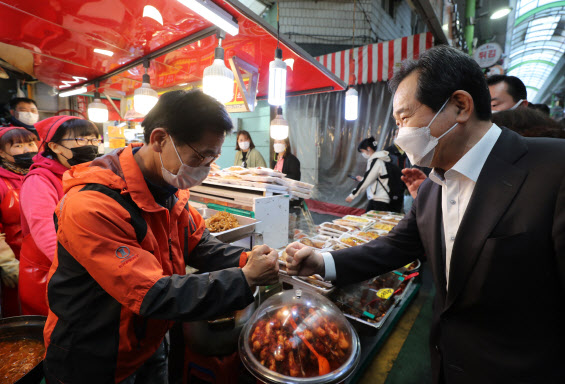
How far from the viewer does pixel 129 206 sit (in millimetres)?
1292

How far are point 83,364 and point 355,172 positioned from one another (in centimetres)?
836

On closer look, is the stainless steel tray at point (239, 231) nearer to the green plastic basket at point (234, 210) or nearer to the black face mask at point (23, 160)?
the green plastic basket at point (234, 210)

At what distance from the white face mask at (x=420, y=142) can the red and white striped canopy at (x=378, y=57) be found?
249 inches

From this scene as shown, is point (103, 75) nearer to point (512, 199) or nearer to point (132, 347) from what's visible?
point (132, 347)

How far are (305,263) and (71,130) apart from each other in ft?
7.87

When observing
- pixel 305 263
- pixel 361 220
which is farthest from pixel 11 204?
pixel 361 220

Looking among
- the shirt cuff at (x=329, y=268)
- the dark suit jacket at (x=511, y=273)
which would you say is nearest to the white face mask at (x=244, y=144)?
the shirt cuff at (x=329, y=268)

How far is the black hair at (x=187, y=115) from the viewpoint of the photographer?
1.36 meters

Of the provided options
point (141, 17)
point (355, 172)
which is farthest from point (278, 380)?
point (355, 172)

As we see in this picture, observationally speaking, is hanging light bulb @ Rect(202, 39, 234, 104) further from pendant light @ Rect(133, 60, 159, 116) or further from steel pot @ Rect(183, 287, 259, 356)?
steel pot @ Rect(183, 287, 259, 356)

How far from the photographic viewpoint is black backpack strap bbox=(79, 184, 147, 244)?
4.08ft

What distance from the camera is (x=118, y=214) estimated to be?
4.00 feet

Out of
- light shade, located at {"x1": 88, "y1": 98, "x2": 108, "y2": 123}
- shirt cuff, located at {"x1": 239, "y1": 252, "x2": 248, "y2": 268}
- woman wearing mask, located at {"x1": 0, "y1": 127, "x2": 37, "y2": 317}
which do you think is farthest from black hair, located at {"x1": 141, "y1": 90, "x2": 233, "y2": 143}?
light shade, located at {"x1": 88, "y1": 98, "x2": 108, "y2": 123}

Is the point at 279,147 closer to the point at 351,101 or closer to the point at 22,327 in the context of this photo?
the point at 351,101
